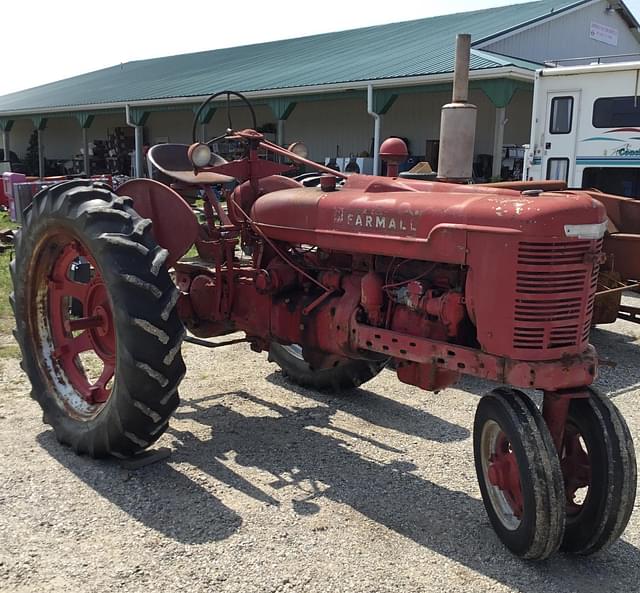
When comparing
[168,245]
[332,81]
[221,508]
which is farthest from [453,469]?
[332,81]

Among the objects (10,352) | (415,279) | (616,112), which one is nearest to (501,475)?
(415,279)

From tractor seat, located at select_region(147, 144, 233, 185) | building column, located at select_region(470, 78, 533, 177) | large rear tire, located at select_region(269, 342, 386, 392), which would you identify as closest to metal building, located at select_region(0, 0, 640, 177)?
building column, located at select_region(470, 78, 533, 177)

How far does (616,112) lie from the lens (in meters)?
9.26

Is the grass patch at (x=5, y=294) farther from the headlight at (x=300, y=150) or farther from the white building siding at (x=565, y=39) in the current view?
the white building siding at (x=565, y=39)

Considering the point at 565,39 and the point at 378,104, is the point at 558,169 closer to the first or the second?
the point at 378,104

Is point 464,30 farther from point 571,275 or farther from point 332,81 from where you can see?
point 571,275

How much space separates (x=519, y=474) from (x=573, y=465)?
Answer: 355 millimetres

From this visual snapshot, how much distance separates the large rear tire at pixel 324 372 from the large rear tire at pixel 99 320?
3.86ft

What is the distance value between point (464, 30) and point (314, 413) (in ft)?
54.1

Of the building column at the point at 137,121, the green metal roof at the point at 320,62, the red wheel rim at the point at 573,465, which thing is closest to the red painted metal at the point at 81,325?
the red wheel rim at the point at 573,465

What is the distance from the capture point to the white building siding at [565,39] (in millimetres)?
16766

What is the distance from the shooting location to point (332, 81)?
1650cm

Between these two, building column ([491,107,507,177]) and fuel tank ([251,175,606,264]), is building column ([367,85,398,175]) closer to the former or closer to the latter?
building column ([491,107,507,177])

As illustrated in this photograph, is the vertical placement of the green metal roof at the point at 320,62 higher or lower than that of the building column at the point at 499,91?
higher
